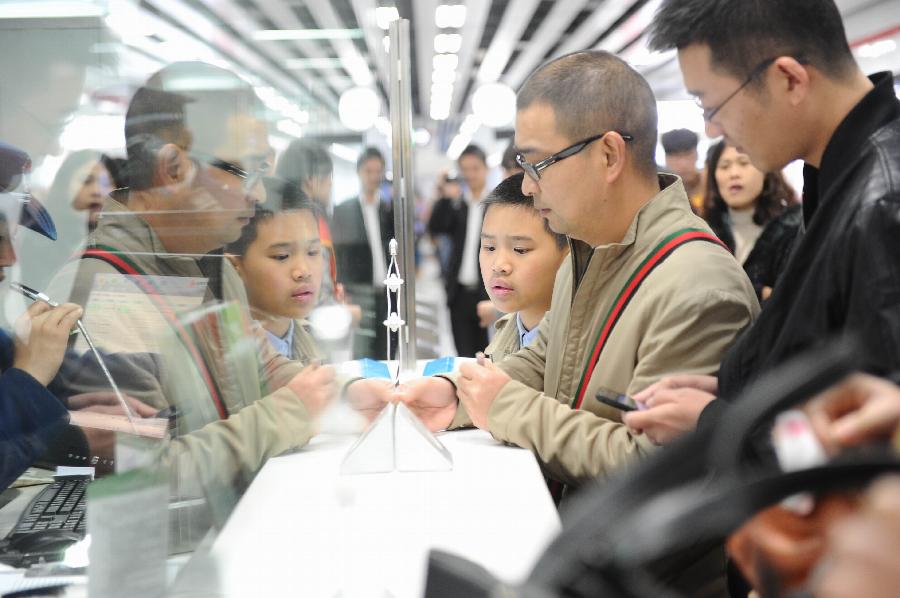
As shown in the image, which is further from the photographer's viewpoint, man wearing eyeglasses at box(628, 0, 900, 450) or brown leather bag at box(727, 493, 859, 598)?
man wearing eyeglasses at box(628, 0, 900, 450)

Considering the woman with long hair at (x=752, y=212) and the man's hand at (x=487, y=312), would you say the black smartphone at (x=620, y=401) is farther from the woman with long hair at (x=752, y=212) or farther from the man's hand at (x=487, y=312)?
the woman with long hair at (x=752, y=212)

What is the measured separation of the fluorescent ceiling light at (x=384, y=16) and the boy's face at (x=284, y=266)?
1127mm

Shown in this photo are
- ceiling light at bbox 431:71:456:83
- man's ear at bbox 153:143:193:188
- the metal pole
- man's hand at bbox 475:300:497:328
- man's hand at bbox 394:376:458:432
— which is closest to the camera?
man's ear at bbox 153:143:193:188

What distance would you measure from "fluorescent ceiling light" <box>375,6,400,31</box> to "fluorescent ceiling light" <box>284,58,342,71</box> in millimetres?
556

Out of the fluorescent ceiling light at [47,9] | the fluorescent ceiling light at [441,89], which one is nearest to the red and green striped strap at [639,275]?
the fluorescent ceiling light at [47,9]

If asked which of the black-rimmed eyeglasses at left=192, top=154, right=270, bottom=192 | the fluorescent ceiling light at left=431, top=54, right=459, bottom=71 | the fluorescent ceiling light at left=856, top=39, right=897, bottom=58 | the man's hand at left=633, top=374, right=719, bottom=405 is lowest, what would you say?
the man's hand at left=633, top=374, right=719, bottom=405

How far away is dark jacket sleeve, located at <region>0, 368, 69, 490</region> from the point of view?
107cm

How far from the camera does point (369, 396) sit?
1565mm

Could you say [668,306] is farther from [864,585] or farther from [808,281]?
[864,585]

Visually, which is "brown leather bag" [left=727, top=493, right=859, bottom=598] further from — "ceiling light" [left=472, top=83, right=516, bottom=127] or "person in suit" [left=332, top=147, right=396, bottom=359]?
"ceiling light" [left=472, top=83, right=516, bottom=127]

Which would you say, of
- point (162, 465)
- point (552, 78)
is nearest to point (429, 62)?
point (552, 78)

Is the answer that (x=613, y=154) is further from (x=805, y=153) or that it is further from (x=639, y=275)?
(x=805, y=153)

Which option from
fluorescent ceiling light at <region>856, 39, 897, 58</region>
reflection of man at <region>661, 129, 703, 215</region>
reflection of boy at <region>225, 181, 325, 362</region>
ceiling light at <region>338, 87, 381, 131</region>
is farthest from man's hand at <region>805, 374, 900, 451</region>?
fluorescent ceiling light at <region>856, 39, 897, 58</region>

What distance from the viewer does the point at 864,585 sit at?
17.6 inches
